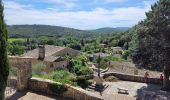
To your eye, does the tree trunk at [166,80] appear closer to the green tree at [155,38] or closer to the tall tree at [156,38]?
the tall tree at [156,38]

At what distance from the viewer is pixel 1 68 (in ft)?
35.5

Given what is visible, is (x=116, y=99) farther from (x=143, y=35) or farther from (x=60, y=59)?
(x=60, y=59)

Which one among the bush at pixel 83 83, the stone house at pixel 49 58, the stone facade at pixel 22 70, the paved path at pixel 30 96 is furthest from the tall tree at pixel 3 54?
the stone house at pixel 49 58

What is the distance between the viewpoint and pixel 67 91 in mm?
15133

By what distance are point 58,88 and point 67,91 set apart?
1.71 feet

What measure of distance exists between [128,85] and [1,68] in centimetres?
1382

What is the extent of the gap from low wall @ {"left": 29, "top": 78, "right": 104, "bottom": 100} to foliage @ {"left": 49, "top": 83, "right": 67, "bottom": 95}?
0.16 m

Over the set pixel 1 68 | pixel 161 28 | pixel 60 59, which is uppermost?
pixel 161 28

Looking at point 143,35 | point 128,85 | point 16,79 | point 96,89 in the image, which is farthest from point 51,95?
point 143,35

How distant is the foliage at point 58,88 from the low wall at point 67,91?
0.53 feet

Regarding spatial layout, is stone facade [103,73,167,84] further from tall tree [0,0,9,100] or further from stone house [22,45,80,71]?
stone house [22,45,80,71]

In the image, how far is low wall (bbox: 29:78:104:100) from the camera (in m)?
14.6

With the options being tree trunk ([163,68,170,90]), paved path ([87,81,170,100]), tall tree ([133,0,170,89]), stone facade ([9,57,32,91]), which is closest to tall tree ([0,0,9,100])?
stone facade ([9,57,32,91])

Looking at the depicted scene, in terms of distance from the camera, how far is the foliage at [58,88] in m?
15.2
